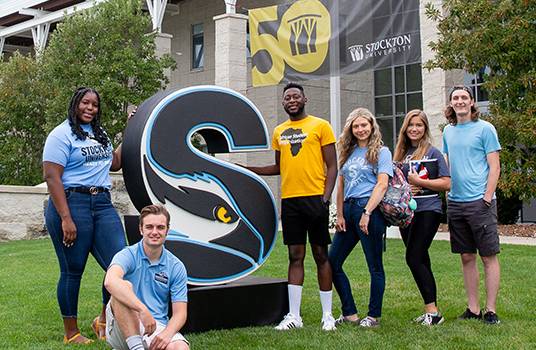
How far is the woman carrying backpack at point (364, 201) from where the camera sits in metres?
6.27

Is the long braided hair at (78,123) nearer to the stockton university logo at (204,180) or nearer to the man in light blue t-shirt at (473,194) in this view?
the stockton university logo at (204,180)

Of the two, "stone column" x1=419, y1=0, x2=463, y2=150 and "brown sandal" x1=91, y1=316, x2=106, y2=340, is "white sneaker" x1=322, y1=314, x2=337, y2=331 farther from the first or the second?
"stone column" x1=419, y1=0, x2=463, y2=150

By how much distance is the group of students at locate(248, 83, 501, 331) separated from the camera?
6301 millimetres

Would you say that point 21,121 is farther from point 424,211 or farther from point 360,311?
point 424,211

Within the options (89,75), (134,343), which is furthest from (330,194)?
(89,75)

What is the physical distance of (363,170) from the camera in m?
6.34

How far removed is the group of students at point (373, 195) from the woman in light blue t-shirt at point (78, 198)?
1439mm

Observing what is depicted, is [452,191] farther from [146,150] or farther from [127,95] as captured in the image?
[127,95]

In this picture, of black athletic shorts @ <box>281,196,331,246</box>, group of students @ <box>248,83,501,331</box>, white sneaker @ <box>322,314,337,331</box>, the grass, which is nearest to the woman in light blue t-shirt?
the grass

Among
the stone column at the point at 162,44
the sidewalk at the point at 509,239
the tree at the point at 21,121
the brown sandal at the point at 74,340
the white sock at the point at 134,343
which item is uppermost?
the stone column at the point at 162,44

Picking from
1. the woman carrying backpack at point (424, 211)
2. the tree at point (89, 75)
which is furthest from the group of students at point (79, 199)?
the tree at point (89, 75)

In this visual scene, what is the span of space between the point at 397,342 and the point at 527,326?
1.27 metres

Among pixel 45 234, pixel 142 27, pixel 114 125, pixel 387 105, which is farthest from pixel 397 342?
pixel 387 105

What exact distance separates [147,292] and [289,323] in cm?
185
